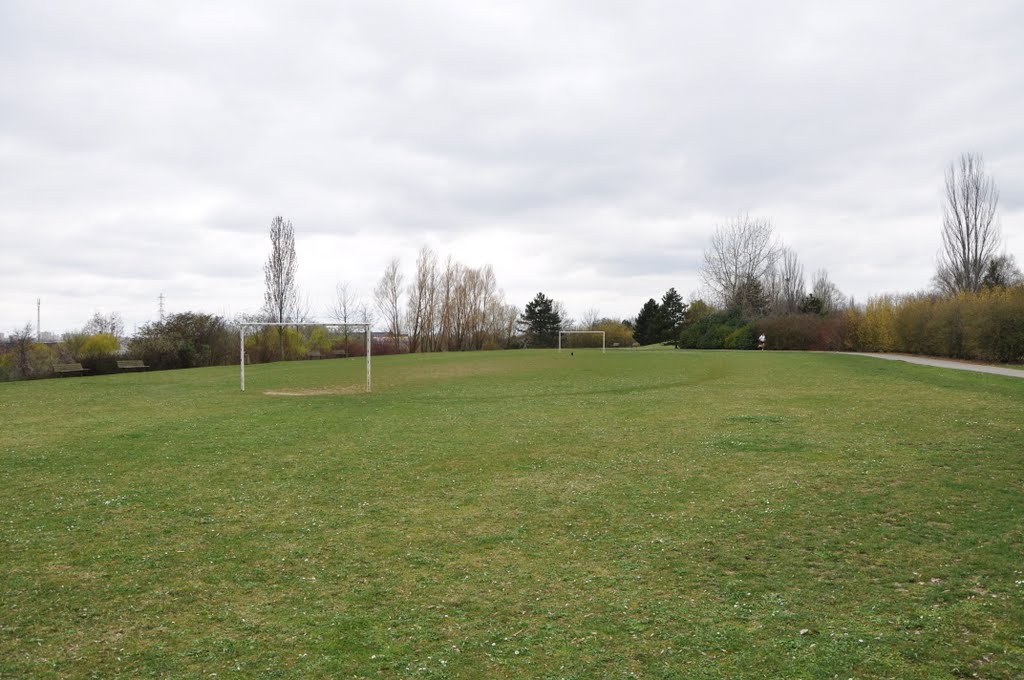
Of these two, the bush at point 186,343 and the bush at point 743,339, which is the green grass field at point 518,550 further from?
the bush at point 743,339

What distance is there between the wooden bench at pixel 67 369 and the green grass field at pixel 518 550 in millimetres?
20510

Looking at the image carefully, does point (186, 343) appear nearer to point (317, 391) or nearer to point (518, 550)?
point (317, 391)

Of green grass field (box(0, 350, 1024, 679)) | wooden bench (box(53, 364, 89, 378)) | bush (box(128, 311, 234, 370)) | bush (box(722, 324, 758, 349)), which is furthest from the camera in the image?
bush (box(722, 324, 758, 349))

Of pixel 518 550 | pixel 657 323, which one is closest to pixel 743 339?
pixel 657 323

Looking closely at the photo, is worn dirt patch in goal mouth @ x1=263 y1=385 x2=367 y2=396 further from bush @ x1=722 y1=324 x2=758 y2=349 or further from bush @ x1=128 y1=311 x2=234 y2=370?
bush @ x1=722 y1=324 x2=758 y2=349

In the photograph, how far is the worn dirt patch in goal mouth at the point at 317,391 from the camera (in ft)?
67.5

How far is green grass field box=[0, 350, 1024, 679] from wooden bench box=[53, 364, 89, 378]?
67.3 ft

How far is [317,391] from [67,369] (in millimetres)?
17049

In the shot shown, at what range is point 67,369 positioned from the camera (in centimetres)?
3027

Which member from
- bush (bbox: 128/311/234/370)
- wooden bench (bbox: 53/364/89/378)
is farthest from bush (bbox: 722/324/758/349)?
wooden bench (bbox: 53/364/89/378)

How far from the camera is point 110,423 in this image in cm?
1394

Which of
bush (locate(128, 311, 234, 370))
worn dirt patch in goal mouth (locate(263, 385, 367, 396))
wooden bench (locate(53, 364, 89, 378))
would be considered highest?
bush (locate(128, 311, 234, 370))

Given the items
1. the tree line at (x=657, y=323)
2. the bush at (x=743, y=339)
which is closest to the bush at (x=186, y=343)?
the tree line at (x=657, y=323)

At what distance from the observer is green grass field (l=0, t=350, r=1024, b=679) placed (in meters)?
4.05
